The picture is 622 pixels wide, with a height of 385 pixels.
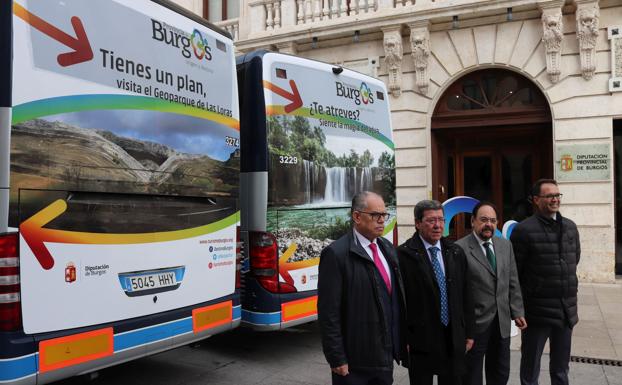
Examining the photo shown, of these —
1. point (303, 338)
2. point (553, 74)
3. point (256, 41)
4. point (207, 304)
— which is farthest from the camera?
point (256, 41)

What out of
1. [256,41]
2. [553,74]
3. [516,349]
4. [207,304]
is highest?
[256,41]

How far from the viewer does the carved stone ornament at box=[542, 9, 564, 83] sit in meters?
10.1

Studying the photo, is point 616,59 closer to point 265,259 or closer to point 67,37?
point 265,259

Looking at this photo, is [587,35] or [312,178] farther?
[587,35]

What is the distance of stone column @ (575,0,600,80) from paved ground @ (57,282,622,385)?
16.9 ft

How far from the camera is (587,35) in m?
9.91

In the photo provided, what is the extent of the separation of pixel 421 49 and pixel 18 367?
32.5 ft

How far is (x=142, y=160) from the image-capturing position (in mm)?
3908

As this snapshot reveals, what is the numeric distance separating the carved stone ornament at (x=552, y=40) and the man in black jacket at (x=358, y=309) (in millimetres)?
8820

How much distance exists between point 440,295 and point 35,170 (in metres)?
2.62

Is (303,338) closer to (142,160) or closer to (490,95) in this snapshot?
(142,160)

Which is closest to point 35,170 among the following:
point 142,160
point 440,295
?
point 142,160

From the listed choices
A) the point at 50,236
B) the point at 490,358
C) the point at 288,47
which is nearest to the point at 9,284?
the point at 50,236

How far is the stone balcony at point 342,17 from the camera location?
10664mm
